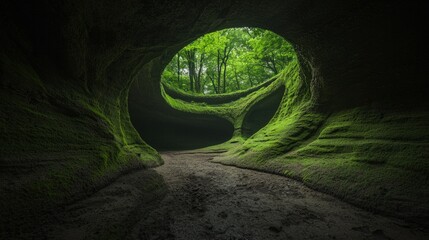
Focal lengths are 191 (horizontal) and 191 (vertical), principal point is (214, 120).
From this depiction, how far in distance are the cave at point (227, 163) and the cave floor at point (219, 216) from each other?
2 cm

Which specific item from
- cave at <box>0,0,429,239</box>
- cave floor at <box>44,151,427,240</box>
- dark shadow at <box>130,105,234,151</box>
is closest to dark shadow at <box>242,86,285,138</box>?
dark shadow at <box>130,105,234,151</box>

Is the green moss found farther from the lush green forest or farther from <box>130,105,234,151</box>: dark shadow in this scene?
the lush green forest

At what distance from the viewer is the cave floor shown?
187 centimetres

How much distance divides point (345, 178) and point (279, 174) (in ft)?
4.32

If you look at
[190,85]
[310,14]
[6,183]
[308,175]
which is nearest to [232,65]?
[190,85]

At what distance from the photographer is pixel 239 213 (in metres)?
2.39

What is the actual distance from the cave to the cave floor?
0.02 m

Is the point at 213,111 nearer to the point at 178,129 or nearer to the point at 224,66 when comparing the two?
the point at 178,129

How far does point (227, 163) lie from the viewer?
580 centimetres

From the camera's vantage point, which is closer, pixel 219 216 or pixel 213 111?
pixel 219 216

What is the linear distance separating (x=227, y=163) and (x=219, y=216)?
11.5 feet

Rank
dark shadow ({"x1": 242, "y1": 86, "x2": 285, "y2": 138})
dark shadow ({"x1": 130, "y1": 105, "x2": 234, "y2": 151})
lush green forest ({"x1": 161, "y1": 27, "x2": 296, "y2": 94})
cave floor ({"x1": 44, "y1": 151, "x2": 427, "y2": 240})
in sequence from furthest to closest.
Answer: lush green forest ({"x1": 161, "y1": 27, "x2": 296, "y2": 94}), dark shadow ({"x1": 130, "y1": 105, "x2": 234, "y2": 151}), dark shadow ({"x1": 242, "y1": 86, "x2": 285, "y2": 138}), cave floor ({"x1": 44, "y1": 151, "x2": 427, "y2": 240})

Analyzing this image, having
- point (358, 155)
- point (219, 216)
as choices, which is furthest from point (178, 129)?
point (219, 216)

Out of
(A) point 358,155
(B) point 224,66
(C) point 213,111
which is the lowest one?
(A) point 358,155
